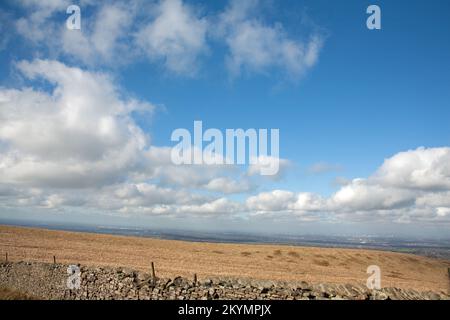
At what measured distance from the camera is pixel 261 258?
55.9 metres

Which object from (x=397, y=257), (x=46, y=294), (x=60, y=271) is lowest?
(x=397, y=257)

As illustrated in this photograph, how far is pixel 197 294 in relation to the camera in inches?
645

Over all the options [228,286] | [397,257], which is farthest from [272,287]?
[397,257]

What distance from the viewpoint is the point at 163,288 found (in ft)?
57.0

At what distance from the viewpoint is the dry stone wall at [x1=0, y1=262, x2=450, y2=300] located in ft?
50.3

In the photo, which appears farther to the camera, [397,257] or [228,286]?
[397,257]

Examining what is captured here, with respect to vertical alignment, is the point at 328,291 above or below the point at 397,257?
above

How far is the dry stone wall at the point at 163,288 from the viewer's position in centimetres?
1534
